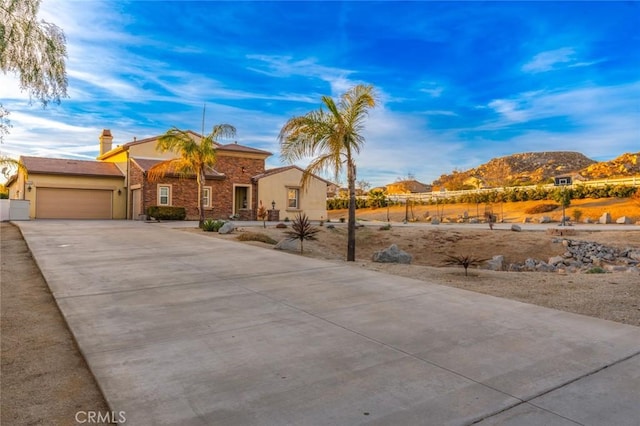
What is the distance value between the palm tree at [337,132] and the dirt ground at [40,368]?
7.14 m

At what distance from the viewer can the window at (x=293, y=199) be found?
31312 millimetres

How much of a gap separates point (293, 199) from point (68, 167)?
15.9 meters

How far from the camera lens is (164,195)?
26.5m

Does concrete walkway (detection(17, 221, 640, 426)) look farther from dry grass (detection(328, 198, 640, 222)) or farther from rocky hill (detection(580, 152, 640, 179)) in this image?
rocky hill (detection(580, 152, 640, 179))

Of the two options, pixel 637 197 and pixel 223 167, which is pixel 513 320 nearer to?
pixel 223 167

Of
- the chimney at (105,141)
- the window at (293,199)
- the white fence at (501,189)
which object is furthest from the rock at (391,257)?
the white fence at (501,189)

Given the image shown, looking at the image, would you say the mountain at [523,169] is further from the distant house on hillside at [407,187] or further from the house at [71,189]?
the house at [71,189]

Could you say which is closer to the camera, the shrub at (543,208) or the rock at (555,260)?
the rock at (555,260)

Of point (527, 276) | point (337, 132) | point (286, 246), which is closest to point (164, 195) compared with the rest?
point (286, 246)

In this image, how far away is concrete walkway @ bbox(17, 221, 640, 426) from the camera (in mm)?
2947

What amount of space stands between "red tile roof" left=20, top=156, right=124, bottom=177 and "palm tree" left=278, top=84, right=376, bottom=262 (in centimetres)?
2159

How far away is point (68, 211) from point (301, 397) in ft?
96.6

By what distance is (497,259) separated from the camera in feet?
46.8

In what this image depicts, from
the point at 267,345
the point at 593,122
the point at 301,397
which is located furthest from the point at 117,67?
the point at 593,122
